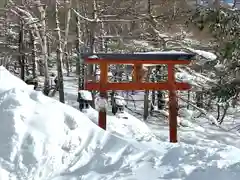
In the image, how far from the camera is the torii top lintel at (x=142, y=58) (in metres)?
9.85

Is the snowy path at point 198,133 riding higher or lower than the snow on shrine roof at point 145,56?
lower

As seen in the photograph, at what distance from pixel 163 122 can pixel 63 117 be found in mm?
13524

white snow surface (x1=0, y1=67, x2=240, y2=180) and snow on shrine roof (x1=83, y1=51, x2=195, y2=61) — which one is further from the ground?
snow on shrine roof (x1=83, y1=51, x2=195, y2=61)

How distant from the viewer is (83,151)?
7.09 m

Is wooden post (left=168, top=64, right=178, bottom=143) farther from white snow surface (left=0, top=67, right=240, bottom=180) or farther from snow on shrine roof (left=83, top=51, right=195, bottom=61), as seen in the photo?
white snow surface (left=0, top=67, right=240, bottom=180)

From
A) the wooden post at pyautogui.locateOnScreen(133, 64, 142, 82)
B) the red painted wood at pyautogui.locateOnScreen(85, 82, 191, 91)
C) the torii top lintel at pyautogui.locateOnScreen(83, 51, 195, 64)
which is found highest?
the torii top lintel at pyautogui.locateOnScreen(83, 51, 195, 64)

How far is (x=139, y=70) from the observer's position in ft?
34.1

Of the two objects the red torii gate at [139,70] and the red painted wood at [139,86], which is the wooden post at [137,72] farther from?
the red painted wood at [139,86]

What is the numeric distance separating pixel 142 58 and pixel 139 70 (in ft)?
1.71

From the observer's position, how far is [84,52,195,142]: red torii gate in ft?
32.4

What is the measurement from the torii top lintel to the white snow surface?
2.26 m

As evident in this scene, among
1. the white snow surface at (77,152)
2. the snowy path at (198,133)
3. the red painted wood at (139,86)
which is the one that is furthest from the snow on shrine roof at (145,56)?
the snowy path at (198,133)

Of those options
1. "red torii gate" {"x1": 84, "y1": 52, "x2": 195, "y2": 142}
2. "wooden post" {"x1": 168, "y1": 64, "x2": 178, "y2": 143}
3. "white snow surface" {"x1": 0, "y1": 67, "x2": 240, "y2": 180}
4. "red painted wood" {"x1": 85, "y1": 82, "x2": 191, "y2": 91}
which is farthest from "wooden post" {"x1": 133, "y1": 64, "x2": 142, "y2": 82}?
"white snow surface" {"x1": 0, "y1": 67, "x2": 240, "y2": 180}

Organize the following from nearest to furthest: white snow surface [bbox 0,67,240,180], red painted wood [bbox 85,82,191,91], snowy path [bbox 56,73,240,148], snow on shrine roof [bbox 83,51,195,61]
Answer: white snow surface [bbox 0,67,240,180] → snow on shrine roof [bbox 83,51,195,61] → red painted wood [bbox 85,82,191,91] → snowy path [bbox 56,73,240,148]
